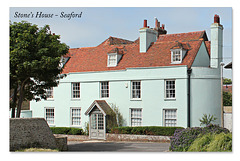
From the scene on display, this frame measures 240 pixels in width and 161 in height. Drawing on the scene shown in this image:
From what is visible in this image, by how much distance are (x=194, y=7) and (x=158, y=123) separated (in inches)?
393

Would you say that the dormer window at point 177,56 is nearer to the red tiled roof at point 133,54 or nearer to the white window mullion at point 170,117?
the red tiled roof at point 133,54

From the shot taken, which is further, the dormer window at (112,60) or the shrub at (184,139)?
the dormer window at (112,60)

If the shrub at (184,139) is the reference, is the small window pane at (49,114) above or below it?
above

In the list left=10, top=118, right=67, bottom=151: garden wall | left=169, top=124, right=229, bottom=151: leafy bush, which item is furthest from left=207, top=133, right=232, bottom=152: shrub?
left=10, top=118, right=67, bottom=151: garden wall

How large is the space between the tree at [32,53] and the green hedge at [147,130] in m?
7.68

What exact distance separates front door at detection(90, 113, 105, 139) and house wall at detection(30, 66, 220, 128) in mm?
622

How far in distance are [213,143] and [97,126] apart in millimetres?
13049

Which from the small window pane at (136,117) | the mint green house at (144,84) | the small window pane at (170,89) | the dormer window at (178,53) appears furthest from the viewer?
the small window pane at (136,117)

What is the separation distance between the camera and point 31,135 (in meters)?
18.0

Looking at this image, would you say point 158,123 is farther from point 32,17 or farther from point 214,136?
point 32,17

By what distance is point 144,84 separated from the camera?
25.8 m

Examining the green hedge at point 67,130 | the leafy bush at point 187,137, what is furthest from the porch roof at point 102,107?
the leafy bush at point 187,137

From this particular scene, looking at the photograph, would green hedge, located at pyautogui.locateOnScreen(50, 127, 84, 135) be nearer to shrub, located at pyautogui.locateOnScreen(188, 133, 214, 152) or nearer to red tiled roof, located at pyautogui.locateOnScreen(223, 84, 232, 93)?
red tiled roof, located at pyautogui.locateOnScreen(223, 84, 232, 93)

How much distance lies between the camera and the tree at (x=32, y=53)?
59.6 feet
